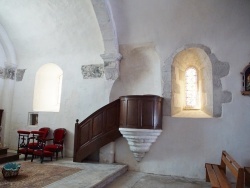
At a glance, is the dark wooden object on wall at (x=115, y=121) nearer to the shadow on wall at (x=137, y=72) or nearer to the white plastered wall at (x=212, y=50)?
the white plastered wall at (x=212, y=50)

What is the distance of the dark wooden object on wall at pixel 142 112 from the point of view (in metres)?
4.47

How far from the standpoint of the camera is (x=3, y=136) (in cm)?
655

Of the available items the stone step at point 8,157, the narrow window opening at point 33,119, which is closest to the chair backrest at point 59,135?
the stone step at point 8,157

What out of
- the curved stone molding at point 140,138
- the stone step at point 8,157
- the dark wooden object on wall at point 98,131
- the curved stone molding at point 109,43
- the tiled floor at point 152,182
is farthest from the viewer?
the curved stone molding at point 109,43

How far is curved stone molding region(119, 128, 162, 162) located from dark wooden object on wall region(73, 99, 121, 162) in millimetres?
376

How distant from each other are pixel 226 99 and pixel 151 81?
1888 millimetres

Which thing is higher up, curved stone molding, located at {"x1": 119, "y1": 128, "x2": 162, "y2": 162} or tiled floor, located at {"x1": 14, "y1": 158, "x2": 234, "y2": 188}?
curved stone molding, located at {"x1": 119, "y1": 128, "x2": 162, "y2": 162}

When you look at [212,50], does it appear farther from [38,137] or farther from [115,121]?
[38,137]

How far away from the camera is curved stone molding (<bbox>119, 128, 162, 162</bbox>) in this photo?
14.6 feet

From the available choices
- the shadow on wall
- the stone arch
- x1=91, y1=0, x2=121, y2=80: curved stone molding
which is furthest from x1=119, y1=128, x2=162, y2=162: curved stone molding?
x1=91, y1=0, x2=121, y2=80: curved stone molding

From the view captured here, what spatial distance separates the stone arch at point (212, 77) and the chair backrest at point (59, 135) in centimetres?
295

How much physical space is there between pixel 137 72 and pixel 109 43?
3.58 feet

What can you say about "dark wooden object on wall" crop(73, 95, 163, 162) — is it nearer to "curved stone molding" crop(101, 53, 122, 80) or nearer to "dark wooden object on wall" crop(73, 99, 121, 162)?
"dark wooden object on wall" crop(73, 99, 121, 162)

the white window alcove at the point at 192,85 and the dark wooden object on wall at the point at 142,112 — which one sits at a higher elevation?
the white window alcove at the point at 192,85
